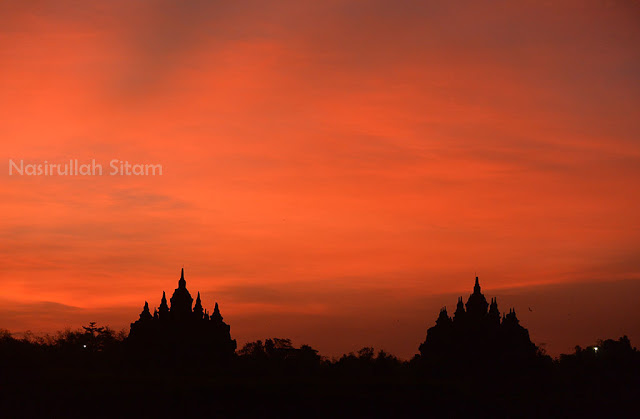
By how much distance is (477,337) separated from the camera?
281 ft

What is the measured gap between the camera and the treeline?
189 feet

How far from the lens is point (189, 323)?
85750 mm

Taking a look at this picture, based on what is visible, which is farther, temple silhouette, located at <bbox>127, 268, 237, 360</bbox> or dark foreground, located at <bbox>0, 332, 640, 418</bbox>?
temple silhouette, located at <bbox>127, 268, 237, 360</bbox>

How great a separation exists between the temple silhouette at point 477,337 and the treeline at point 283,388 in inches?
27.0

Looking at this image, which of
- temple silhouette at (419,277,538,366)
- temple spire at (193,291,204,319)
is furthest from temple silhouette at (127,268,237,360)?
temple silhouette at (419,277,538,366)

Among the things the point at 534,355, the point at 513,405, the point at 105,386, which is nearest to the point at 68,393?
the point at 105,386

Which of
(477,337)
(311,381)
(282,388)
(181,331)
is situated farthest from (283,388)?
(477,337)

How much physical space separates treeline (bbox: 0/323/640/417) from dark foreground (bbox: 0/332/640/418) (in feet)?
0.27

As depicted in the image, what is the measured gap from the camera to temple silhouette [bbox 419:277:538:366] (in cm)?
8462

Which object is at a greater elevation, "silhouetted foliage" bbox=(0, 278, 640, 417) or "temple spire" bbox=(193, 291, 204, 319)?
"temple spire" bbox=(193, 291, 204, 319)

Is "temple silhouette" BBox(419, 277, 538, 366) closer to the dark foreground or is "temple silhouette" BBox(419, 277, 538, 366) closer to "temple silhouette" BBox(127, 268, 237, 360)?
the dark foreground

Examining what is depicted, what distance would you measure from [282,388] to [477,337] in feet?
86.7

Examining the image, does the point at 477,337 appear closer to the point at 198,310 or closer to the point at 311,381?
the point at 311,381

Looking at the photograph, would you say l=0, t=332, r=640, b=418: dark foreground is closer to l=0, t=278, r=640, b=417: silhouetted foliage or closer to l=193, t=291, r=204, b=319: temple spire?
l=0, t=278, r=640, b=417: silhouetted foliage
